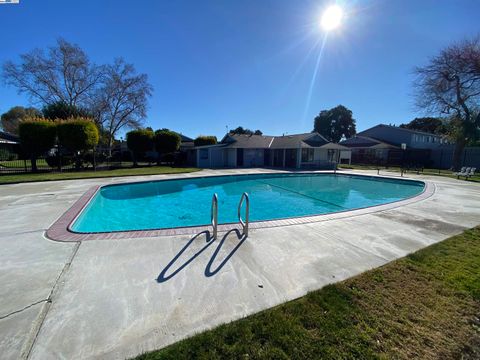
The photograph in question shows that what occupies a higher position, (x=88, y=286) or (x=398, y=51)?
(x=398, y=51)

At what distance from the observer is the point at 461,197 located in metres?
9.75

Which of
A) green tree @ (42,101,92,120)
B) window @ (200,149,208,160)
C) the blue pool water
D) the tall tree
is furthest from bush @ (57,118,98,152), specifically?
the tall tree

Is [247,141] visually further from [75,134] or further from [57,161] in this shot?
[57,161]

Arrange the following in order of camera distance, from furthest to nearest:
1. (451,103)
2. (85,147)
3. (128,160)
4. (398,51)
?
1. (128,160)
2. (451,103)
3. (85,147)
4. (398,51)

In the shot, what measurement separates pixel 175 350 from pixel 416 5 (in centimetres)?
1377

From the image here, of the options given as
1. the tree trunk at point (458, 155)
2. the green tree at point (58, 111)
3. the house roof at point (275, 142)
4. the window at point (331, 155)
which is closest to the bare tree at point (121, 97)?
the green tree at point (58, 111)

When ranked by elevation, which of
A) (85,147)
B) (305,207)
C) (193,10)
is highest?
(193,10)

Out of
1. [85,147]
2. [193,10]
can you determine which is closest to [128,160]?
[85,147]

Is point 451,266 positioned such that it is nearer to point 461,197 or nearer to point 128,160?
point 461,197

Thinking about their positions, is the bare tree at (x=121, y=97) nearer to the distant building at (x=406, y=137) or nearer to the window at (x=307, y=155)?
the window at (x=307, y=155)

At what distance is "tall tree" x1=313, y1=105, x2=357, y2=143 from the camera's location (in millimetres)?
49375

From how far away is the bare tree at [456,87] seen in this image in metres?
22.9

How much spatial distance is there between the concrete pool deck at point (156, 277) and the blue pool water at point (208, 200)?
2280mm

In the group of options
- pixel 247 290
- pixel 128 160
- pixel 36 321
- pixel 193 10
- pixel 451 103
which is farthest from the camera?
pixel 128 160
